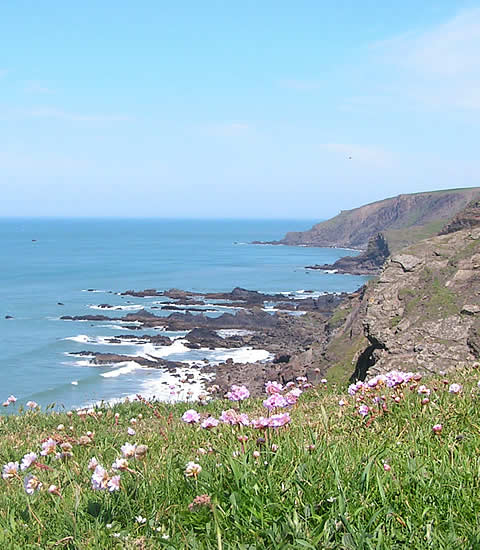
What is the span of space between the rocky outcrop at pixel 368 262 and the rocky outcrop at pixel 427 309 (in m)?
102

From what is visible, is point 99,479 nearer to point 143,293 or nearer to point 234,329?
point 234,329

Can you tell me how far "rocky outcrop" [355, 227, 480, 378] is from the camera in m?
16.7

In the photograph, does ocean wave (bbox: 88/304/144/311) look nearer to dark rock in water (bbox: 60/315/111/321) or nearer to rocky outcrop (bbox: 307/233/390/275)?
dark rock in water (bbox: 60/315/111/321)

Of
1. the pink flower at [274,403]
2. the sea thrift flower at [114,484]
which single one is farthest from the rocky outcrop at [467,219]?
the sea thrift flower at [114,484]

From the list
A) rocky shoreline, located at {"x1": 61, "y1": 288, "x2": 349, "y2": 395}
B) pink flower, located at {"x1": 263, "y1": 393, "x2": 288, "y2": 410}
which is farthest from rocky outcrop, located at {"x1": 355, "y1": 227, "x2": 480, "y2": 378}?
pink flower, located at {"x1": 263, "y1": 393, "x2": 288, "y2": 410}

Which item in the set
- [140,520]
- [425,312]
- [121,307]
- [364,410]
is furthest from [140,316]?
[140,520]

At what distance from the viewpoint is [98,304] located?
77688 mm

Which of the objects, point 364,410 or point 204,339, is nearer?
point 364,410

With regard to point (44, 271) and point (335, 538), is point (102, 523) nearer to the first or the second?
point (335, 538)

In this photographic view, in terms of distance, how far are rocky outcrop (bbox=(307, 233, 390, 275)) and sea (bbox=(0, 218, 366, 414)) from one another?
26.4ft

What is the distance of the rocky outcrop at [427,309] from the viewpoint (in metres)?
16.7

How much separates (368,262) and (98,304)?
77571mm

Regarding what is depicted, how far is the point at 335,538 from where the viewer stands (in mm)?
2873

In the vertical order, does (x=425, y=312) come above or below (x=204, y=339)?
above
